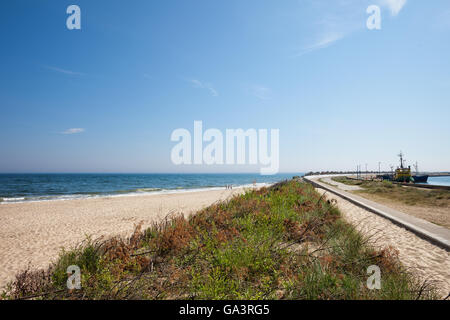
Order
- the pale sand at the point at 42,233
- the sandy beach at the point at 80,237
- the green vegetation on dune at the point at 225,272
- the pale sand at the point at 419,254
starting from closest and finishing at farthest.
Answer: the green vegetation on dune at the point at 225,272 < the pale sand at the point at 419,254 < the sandy beach at the point at 80,237 < the pale sand at the point at 42,233

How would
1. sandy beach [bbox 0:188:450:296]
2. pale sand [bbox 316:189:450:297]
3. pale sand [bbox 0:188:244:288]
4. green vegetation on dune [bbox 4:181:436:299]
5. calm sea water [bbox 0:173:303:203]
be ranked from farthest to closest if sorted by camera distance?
1. calm sea water [bbox 0:173:303:203]
2. pale sand [bbox 0:188:244:288]
3. sandy beach [bbox 0:188:450:296]
4. pale sand [bbox 316:189:450:297]
5. green vegetation on dune [bbox 4:181:436:299]

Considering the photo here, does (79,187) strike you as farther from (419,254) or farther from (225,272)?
(419,254)

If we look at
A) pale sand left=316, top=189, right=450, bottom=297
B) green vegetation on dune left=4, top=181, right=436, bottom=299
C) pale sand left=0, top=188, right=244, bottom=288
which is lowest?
pale sand left=0, top=188, right=244, bottom=288

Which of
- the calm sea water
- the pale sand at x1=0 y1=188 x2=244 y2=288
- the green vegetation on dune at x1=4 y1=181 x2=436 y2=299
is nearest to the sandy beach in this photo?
the pale sand at x1=0 y1=188 x2=244 y2=288

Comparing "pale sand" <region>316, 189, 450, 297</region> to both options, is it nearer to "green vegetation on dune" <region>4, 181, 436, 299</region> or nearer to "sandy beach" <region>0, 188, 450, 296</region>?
"sandy beach" <region>0, 188, 450, 296</region>

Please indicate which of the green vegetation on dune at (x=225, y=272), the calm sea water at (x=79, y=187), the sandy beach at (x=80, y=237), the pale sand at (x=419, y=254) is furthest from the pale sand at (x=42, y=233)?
the calm sea water at (x=79, y=187)

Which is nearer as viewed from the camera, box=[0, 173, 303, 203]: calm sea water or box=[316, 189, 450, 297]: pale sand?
box=[316, 189, 450, 297]: pale sand

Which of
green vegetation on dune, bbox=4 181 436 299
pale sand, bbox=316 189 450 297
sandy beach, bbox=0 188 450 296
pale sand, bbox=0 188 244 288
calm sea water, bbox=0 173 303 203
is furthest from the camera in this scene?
calm sea water, bbox=0 173 303 203

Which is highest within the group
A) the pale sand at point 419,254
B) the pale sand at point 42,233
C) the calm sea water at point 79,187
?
the pale sand at point 419,254

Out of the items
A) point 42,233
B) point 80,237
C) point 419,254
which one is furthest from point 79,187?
point 419,254

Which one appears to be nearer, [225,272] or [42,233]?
[225,272]

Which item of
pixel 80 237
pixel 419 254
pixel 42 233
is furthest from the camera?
pixel 42 233

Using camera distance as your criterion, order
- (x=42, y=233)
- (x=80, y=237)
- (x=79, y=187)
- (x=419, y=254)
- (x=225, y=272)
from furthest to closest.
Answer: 1. (x=79, y=187)
2. (x=42, y=233)
3. (x=80, y=237)
4. (x=419, y=254)
5. (x=225, y=272)

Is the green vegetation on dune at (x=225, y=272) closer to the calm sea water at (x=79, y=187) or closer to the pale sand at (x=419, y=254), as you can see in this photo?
the pale sand at (x=419, y=254)
